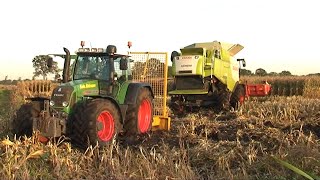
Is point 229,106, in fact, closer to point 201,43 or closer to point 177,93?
point 177,93

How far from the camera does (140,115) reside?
393 inches

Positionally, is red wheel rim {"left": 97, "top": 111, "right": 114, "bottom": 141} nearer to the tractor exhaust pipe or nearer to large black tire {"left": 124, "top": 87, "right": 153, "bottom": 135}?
large black tire {"left": 124, "top": 87, "right": 153, "bottom": 135}

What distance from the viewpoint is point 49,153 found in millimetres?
6621

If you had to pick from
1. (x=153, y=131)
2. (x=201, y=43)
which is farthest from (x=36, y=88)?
(x=153, y=131)

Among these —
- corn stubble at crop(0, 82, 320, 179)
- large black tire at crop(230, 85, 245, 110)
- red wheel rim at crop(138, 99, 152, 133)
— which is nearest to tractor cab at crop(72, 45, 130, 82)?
red wheel rim at crop(138, 99, 152, 133)

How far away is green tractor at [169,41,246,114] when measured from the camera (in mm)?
14414

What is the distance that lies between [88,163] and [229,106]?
29.2 feet

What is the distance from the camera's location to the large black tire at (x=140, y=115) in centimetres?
933

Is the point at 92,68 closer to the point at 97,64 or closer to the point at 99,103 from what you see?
the point at 97,64

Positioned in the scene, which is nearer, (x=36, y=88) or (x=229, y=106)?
(x=229, y=106)

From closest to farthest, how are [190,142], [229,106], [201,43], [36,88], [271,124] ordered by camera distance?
[190,142] < [271,124] < [229,106] < [201,43] < [36,88]

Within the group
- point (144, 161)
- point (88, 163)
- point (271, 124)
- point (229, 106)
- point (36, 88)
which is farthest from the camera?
point (36, 88)

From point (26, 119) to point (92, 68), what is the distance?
1803mm

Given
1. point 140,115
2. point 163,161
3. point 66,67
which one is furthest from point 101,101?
point 163,161
